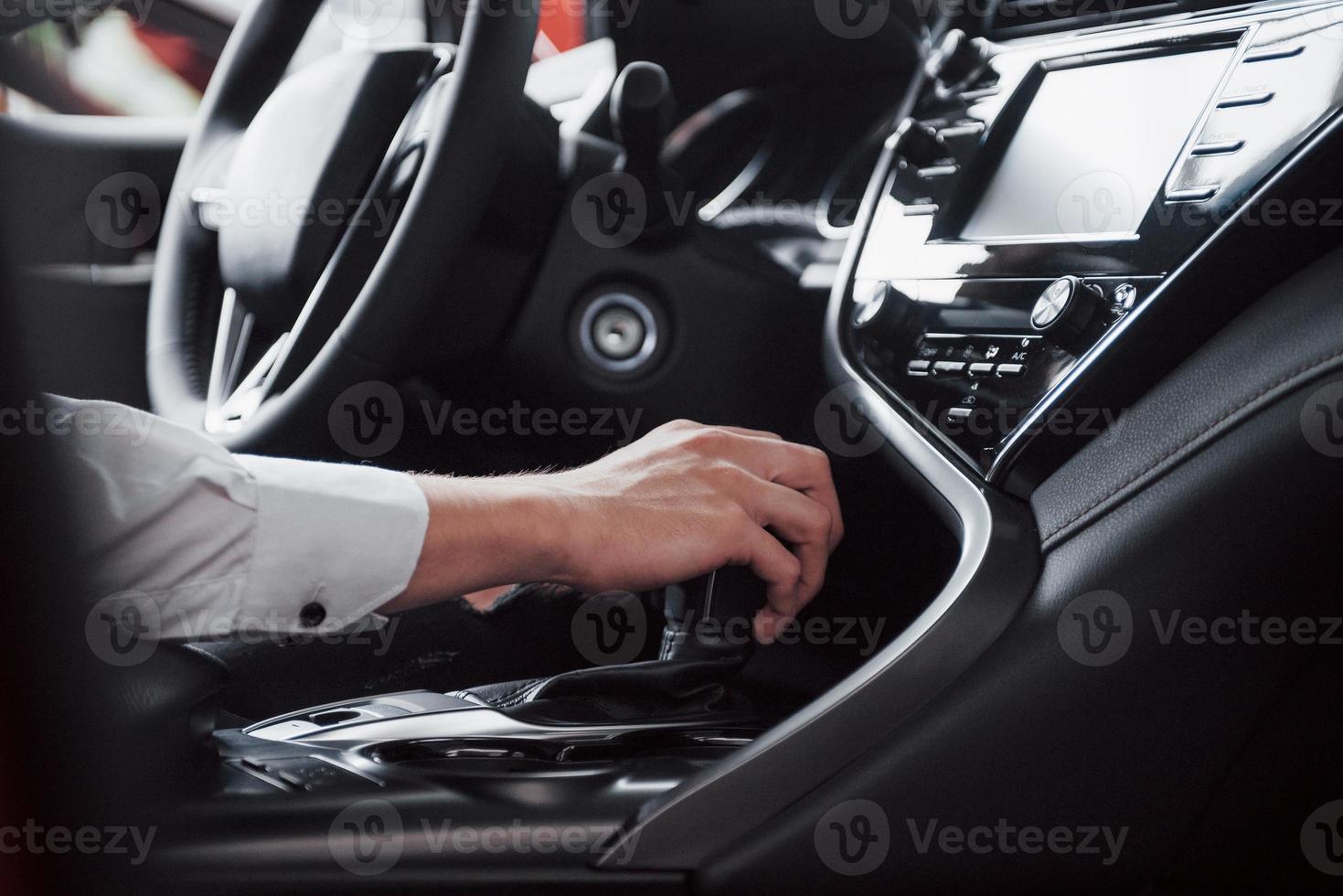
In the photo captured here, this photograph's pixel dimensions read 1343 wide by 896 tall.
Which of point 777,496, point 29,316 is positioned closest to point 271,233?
point 777,496

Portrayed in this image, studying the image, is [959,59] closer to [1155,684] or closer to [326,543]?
[1155,684]

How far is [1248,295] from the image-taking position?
0.68m

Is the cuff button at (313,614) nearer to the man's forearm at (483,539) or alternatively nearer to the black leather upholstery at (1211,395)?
the man's forearm at (483,539)

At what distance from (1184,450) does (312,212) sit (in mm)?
740

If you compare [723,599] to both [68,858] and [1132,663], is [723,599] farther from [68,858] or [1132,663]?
[68,858]

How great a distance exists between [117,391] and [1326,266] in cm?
129

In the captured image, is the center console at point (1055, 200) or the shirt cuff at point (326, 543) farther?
the center console at point (1055, 200)

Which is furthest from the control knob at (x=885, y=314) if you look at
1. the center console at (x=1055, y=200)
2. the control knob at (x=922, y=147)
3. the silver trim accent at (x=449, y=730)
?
the silver trim accent at (x=449, y=730)

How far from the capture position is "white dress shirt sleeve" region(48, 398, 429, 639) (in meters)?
0.55

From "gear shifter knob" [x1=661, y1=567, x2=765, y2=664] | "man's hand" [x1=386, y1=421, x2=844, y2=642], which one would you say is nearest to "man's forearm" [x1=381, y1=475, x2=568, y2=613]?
"man's hand" [x1=386, y1=421, x2=844, y2=642]

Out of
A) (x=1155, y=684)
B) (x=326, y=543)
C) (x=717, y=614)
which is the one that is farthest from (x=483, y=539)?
(x=1155, y=684)

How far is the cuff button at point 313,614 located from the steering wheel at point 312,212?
1.28 feet

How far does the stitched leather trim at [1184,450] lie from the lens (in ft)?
2.03

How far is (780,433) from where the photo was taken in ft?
3.68
